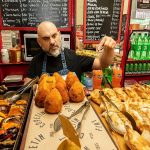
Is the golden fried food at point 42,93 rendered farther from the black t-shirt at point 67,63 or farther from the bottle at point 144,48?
the bottle at point 144,48

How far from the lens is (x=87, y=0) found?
324cm

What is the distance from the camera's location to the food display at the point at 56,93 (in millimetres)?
1039

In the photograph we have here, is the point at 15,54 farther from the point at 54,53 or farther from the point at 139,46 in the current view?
the point at 139,46

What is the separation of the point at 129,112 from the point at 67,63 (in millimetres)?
1537

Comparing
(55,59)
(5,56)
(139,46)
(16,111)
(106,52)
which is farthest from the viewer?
(139,46)

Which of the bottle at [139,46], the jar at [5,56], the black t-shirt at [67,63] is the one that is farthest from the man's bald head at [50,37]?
the bottle at [139,46]

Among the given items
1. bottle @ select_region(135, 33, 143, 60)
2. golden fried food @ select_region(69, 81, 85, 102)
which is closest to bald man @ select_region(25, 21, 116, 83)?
golden fried food @ select_region(69, 81, 85, 102)

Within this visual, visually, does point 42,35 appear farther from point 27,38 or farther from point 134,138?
point 134,138

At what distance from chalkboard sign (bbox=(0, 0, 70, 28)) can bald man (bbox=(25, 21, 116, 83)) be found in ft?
2.67

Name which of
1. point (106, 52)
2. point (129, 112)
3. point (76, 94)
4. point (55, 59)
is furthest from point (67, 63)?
point (129, 112)

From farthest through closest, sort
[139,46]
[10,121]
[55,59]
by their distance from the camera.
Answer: [139,46] < [55,59] < [10,121]

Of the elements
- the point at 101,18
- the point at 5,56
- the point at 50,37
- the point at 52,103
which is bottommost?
the point at 5,56

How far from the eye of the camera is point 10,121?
101cm

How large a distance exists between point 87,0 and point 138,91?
226 cm
